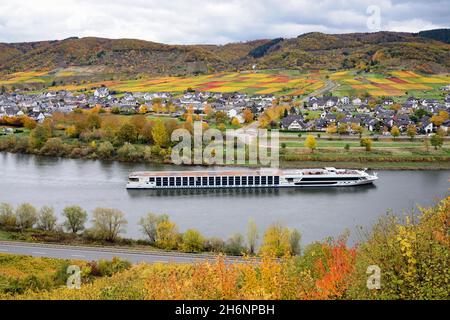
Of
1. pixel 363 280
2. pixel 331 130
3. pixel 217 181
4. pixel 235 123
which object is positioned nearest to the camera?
pixel 363 280

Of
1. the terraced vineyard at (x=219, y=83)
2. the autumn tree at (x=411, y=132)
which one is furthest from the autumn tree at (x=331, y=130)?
the terraced vineyard at (x=219, y=83)

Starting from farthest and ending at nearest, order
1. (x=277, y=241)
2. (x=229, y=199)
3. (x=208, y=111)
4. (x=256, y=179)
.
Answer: (x=208, y=111), (x=256, y=179), (x=229, y=199), (x=277, y=241)

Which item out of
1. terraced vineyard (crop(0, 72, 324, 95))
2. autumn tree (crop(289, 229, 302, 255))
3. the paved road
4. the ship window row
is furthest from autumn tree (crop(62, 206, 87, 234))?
terraced vineyard (crop(0, 72, 324, 95))

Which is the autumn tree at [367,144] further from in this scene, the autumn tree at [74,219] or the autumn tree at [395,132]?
the autumn tree at [74,219]

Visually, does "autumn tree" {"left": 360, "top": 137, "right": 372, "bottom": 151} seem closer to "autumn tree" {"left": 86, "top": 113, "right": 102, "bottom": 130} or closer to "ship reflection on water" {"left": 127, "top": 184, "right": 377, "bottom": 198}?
"ship reflection on water" {"left": 127, "top": 184, "right": 377, "bottom": 198}

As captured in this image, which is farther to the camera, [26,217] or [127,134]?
[127,134]

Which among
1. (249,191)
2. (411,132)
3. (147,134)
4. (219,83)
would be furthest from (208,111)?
(219,83)

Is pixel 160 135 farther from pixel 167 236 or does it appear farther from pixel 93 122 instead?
pixel 167 236

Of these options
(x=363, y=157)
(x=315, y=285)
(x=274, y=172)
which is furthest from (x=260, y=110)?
(x=315, y=285)
